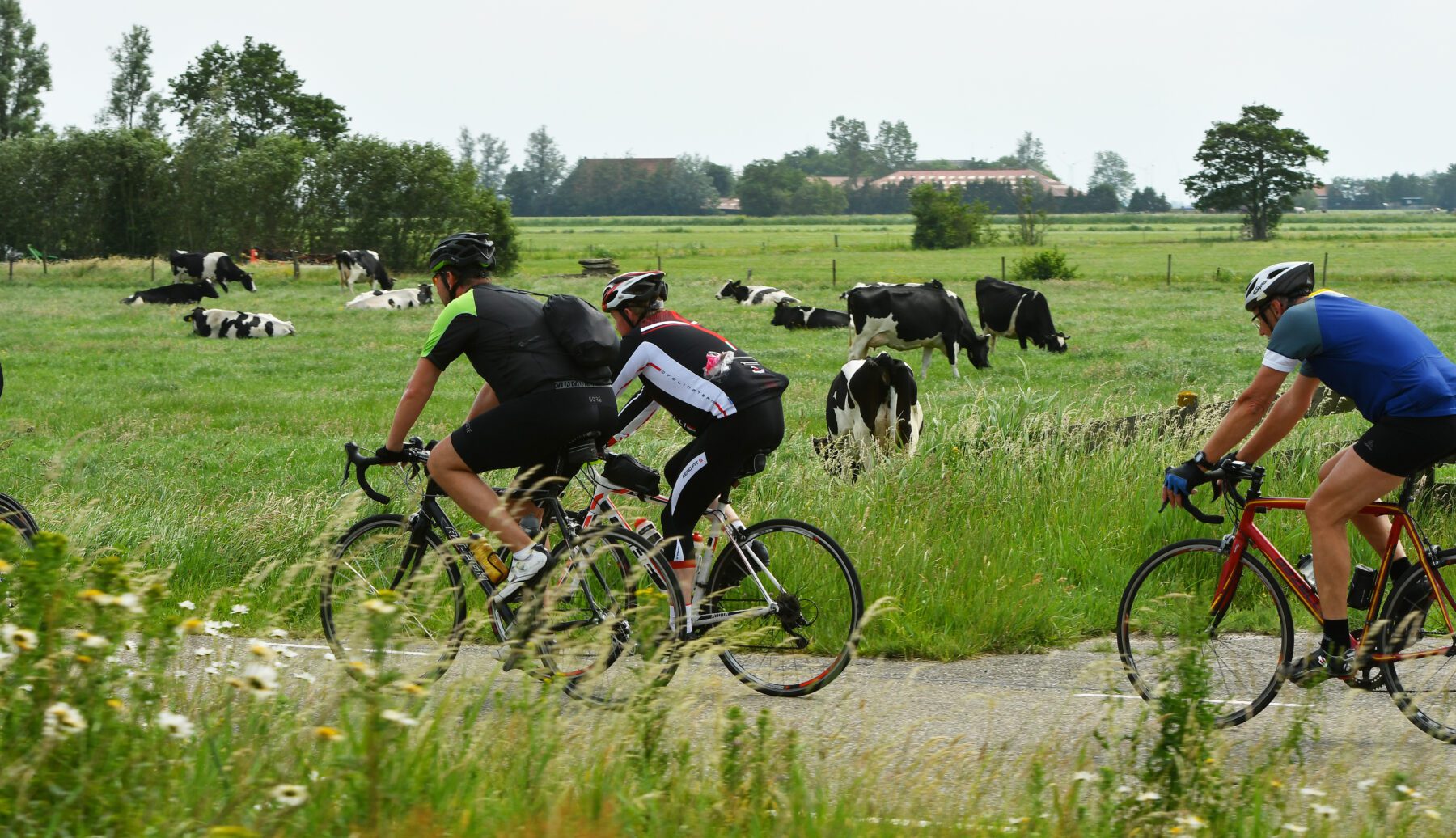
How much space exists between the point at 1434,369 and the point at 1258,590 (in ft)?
4.11

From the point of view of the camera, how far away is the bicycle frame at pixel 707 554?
6.51 metres

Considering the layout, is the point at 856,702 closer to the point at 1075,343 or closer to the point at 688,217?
the point at 1075,343

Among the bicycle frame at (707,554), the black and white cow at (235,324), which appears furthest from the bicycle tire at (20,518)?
the black and white cow at (235,324)

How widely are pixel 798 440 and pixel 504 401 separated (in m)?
7.86

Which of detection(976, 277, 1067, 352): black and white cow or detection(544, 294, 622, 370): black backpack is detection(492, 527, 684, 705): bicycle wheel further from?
detection(976, 277, 1067, 352): black and white cow

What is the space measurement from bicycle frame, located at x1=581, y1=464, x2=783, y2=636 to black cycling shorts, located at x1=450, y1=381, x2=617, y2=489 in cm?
39

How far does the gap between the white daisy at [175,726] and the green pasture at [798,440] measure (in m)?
1.40

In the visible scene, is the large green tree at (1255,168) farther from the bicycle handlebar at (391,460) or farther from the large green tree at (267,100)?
the bicycle handlebar at (391,460)

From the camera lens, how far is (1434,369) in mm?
5730

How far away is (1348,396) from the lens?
19.1 feet

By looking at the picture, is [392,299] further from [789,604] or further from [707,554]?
[789,604]

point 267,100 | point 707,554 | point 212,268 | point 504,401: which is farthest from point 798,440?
point 267,100

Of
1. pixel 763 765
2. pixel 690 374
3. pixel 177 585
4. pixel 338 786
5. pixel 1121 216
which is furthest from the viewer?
pixel 1121 216

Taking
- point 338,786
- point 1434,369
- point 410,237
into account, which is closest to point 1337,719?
point 1434,369
